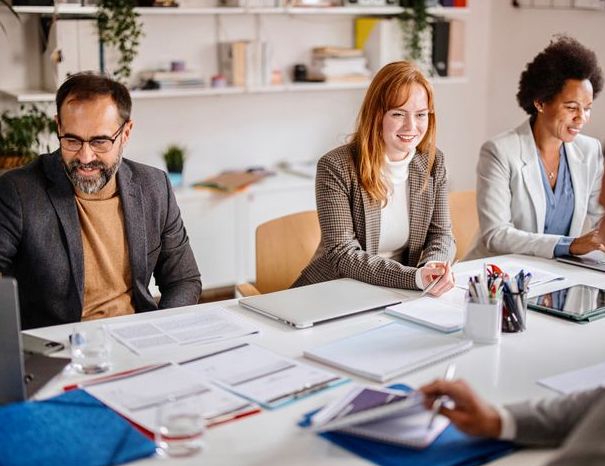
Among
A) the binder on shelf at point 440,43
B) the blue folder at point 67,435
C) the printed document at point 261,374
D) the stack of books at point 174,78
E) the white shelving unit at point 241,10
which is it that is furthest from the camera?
the binder on shelf at point 440,43

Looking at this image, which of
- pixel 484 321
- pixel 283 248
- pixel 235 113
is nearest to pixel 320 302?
pixel 484 321

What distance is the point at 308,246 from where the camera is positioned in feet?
10.1

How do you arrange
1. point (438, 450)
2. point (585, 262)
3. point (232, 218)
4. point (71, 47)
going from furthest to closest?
point (232, 218) < point (71, 47) < point (585, 262) < point (438, 450)

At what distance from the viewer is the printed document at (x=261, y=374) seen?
174 cm

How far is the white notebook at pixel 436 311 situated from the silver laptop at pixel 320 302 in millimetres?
60

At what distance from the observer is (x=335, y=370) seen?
1.88 m

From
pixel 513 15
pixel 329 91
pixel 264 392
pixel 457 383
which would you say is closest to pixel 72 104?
pixel 264 392

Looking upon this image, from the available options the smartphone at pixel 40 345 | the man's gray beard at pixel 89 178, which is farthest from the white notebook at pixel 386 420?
the man's gray beard at pixel 89 178

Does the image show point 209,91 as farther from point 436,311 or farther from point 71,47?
point 436,311

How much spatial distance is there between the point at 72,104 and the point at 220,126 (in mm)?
2494

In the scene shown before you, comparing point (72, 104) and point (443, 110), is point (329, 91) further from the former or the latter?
point (72, 104)

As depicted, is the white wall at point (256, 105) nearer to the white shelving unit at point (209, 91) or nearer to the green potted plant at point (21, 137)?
the white shelving unit at point (209, 91)

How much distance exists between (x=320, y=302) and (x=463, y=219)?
1.25m

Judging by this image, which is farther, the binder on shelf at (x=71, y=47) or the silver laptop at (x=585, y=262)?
the binder on shelf at (x=71, y=47)
